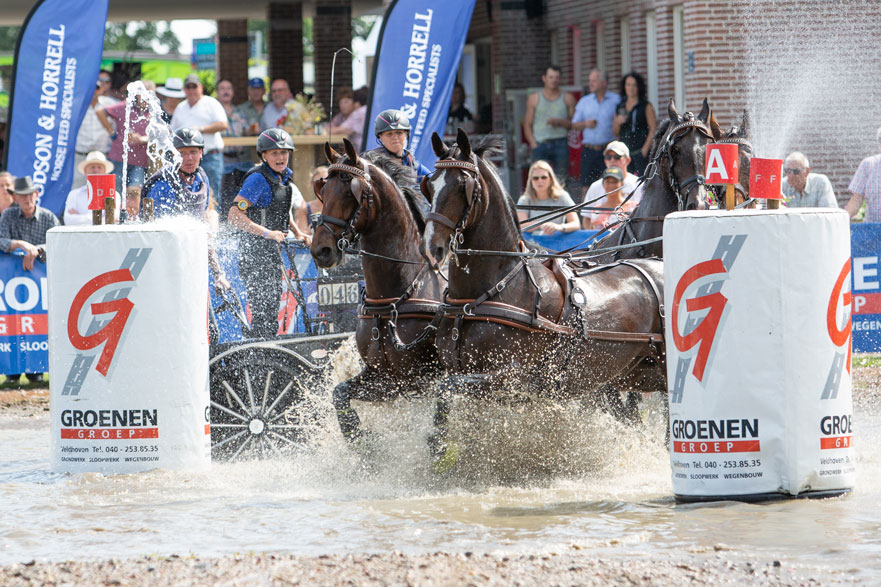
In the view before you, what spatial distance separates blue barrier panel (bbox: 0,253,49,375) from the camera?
12648mm

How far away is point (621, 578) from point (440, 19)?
1022cm

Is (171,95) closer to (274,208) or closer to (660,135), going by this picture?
(274,208)

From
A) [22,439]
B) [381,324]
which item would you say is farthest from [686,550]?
[22,439]

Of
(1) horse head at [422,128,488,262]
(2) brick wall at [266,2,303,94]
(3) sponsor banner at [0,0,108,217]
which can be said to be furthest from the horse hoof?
(2) brick wall at [266,2,303,94]

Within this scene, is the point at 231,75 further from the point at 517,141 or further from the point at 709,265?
the point at 709,265

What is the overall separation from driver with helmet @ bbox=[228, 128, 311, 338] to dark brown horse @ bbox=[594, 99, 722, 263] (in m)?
2.40

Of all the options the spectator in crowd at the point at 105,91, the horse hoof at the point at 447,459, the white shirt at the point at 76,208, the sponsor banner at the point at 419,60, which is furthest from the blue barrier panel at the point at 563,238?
the spectator in crowd at the point at 105,91

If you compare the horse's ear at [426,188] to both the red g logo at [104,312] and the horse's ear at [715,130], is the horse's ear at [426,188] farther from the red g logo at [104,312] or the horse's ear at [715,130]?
the horse's ear at [715,130]

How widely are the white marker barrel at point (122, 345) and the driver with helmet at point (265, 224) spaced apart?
5.69 ft

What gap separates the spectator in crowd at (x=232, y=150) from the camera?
19.2 m

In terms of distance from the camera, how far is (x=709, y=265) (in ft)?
22.1

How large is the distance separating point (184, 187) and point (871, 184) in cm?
735

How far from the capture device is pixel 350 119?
1798 centimetres

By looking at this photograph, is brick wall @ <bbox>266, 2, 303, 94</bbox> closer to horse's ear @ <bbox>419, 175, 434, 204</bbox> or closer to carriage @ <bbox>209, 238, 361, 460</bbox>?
carriage @ <bbox>209, 238, 361, 460</bbox>
